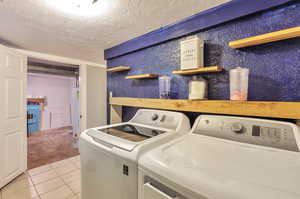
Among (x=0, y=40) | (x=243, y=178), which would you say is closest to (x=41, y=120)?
(x=0, y=40)

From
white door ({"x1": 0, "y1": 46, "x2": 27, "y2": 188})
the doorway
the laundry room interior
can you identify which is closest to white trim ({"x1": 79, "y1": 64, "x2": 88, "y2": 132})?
the doorway

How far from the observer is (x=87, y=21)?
4.86 ft

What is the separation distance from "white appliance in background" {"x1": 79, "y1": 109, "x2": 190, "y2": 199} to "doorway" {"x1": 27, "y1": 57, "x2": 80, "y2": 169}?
2.22 meters

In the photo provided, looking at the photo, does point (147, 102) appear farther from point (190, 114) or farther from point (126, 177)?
point (126, 177)

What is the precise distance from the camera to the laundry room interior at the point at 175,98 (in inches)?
27.6

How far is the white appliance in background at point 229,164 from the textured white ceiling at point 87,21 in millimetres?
1072

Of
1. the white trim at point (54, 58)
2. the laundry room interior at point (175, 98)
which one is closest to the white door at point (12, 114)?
the laundry room interior at point (175, 98)

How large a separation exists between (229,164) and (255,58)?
0.87 m

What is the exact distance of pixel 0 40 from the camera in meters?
2.04

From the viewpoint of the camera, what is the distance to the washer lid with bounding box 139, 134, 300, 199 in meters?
0.51

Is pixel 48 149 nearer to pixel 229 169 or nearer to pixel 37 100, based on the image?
pixel 37 100

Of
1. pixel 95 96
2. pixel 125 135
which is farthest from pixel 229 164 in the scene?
pixel 95 96

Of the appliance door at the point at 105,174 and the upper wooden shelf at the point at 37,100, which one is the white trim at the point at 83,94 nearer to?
Result: the appliance door at the point at 105,174

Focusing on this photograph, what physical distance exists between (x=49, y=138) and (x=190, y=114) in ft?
A: 15.3
